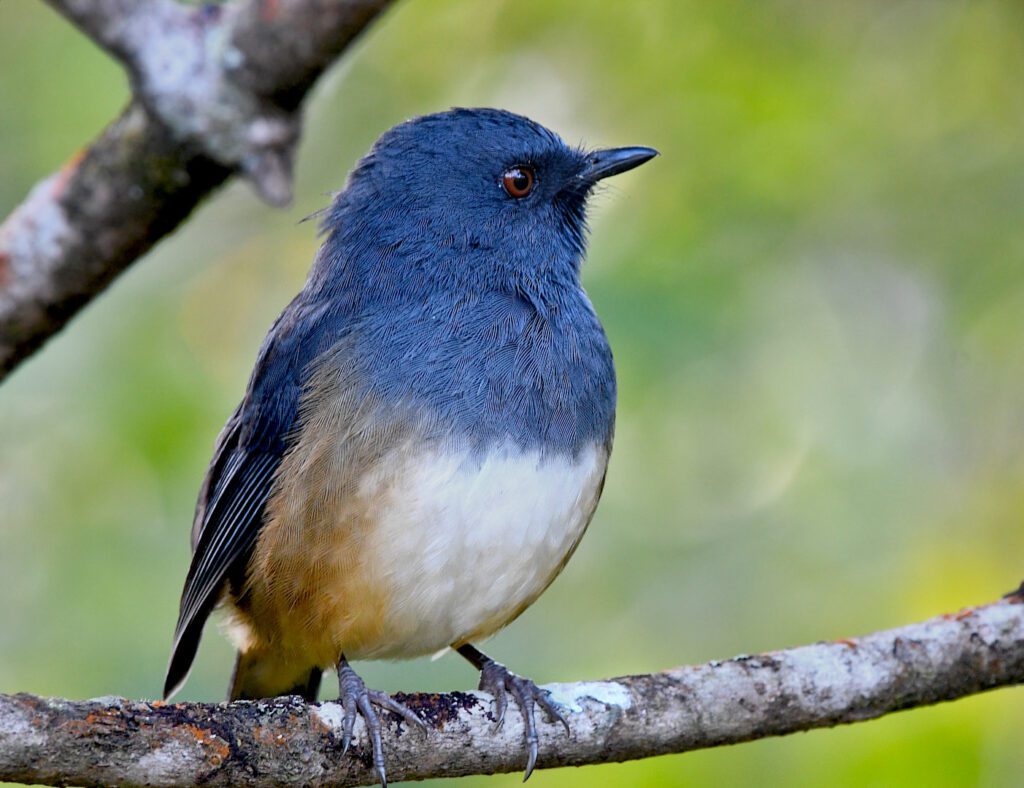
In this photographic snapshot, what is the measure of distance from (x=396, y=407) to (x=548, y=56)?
249 centimetres

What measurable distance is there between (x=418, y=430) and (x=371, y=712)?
2.39 ft

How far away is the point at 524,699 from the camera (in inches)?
133

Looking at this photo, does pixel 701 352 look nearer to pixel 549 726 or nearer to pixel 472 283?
pixel 472 283

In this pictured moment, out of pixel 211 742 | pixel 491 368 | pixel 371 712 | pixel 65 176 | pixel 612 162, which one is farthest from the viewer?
pixel 612 162

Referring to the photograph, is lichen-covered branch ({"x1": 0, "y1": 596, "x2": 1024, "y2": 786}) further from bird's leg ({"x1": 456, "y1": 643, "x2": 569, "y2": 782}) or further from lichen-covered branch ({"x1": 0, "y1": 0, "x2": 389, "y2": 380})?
lichen-covered branch ({"x1": 0, "y1": 0, "x2": 389, "y2": 380})

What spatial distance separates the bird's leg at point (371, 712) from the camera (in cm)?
310

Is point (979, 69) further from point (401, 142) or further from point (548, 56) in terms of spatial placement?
point (401, 142)

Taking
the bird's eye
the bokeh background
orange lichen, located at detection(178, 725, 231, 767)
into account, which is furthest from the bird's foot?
the bird's eye

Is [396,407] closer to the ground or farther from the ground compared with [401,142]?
closer to the ground

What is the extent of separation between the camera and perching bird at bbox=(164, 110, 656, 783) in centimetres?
340

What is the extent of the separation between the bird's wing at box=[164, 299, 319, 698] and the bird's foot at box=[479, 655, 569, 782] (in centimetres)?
82

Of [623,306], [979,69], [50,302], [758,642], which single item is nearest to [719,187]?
[623,306]

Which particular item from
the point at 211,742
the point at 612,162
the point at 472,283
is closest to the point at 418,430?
the point at 472,283

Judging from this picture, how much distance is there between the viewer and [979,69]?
538 cm
